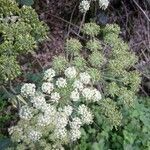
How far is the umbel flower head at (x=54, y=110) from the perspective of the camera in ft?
10.6

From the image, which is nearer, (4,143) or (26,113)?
(26,113)

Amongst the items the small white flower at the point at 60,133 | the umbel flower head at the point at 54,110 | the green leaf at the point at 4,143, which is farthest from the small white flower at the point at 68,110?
the green leaf at the point at 4,143

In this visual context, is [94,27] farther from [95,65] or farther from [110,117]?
[110,117]

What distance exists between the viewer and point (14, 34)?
3.29 metres

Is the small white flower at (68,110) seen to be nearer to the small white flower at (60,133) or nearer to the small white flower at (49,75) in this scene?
the small white flower at (60,133)

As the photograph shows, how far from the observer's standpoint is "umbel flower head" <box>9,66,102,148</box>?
324 centimetres

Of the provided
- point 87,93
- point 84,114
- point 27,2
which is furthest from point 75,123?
point 27,2

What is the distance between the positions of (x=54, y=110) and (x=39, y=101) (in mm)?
123

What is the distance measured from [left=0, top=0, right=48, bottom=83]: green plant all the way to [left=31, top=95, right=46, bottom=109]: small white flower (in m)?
0.21

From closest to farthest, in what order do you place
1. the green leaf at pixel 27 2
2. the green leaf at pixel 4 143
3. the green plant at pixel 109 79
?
the green plant at pixel 109 79, the green leaf at pixel 4 143, the green leaf at pixel 27 2

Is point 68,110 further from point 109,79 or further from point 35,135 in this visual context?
point 109,79

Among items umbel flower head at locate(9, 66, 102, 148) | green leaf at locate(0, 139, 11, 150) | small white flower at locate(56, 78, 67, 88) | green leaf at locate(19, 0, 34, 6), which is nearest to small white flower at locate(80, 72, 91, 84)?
umbel flower head at locate(9, 66, 102, 148)

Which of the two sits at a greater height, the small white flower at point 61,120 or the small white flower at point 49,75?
the small white flower at point 49,75

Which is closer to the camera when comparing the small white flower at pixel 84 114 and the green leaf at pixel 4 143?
the small white flower at pixel 84 114
